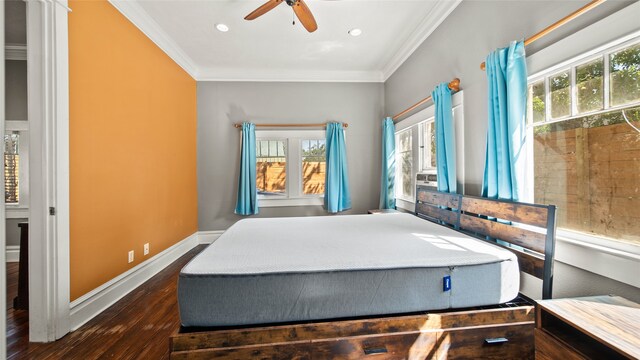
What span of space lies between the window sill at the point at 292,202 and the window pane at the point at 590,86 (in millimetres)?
3113

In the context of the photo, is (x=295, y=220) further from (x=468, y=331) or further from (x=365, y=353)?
(x=468, y=331)

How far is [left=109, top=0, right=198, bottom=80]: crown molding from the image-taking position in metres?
2.27

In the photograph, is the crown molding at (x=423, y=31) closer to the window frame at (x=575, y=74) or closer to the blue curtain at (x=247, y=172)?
the window frame at (x=575, y=74)

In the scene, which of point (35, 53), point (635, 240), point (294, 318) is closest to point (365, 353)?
point (294, 318)

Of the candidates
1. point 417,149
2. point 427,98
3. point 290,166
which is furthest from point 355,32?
point 290,166

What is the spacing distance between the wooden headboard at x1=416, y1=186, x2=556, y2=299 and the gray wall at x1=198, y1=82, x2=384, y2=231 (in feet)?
6.10

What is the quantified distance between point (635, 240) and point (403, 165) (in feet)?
7.97

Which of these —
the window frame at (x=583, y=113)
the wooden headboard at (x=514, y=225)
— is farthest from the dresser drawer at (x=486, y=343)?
the window frame at (x=583, y=113)

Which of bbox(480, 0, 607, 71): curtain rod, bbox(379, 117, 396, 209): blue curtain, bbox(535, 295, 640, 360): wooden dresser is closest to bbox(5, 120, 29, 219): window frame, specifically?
bbox(379, 117, 396, 209): blue curtain

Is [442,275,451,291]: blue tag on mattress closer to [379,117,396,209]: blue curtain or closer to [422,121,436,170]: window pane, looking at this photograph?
[422,121,436,170]: window pane

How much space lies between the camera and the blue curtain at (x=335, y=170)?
378 cm

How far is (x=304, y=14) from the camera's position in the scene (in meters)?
2.04

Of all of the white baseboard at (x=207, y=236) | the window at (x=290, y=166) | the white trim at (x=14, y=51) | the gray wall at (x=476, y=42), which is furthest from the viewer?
the window at (x=290, y=166)

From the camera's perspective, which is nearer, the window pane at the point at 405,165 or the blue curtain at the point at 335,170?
the window pane at the point at 405,165
